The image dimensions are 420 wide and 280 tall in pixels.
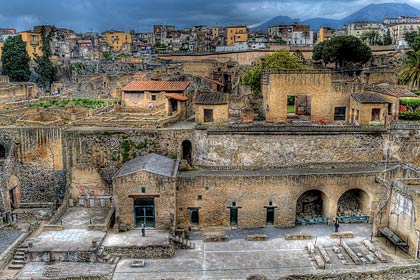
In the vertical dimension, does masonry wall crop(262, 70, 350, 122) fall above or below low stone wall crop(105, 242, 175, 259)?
above

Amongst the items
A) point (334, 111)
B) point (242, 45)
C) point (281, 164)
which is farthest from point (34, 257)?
point (242, 45)

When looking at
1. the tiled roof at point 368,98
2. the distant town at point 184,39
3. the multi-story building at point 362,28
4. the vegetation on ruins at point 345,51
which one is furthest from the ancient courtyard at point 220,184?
the multi-story building at point 362,28

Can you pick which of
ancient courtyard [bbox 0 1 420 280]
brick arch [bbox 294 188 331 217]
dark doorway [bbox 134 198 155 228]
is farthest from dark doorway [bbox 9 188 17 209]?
brick arch [bbox 294 188 331 217]

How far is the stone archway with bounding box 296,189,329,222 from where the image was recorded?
27681 millimetres

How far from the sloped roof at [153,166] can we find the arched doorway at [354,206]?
10638 mm

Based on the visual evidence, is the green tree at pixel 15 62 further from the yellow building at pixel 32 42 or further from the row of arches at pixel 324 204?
the row of arches at pixel 324 204

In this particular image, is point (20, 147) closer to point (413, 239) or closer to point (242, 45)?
point (413, 239)

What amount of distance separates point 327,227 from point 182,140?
11377 mm

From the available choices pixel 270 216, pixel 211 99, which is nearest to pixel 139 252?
pixel 270 216

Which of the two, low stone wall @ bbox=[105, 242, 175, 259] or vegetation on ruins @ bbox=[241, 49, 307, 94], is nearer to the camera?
low stone wall @ bbox=[105, 242, 175, 259]

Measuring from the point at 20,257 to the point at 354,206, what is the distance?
1993 cm

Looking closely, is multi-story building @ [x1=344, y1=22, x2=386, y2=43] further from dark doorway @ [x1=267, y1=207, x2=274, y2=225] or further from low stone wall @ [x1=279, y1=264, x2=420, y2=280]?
low stone wall @ [x1=279, y1=264, x2=420, y2=280]

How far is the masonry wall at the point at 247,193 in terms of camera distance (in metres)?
25.3

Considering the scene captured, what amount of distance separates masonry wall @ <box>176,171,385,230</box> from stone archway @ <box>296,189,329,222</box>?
1.84 metres
